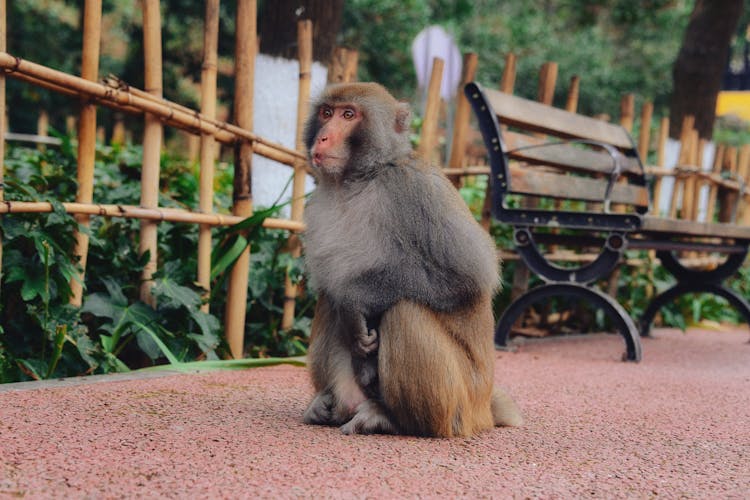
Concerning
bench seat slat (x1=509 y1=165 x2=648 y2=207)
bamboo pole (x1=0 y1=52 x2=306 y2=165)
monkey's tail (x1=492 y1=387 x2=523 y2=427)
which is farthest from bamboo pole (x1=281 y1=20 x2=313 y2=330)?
monkey's tail (x1=492 y1=387 x2=523 y2=427)

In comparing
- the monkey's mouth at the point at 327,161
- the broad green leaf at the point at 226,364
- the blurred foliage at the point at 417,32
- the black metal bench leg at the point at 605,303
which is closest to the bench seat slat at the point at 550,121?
the black metal bench leg at the point at 605,303

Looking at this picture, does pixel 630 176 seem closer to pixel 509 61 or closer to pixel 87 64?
pixel 509 61

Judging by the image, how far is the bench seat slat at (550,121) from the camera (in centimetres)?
485

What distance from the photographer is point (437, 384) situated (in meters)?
2.50

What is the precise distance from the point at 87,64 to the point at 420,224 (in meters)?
1.75

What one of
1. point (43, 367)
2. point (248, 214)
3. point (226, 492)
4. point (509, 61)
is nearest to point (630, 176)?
point (509, 61)

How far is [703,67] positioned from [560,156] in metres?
5.66

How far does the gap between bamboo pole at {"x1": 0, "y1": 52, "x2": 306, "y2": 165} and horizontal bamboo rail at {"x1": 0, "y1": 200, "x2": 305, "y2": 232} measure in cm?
38

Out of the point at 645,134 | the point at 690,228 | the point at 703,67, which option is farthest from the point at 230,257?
the point at 703,67

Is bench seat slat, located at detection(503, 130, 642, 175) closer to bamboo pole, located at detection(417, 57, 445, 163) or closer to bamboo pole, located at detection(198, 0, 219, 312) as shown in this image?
bamboo pole, located at detection(417, 57, 445, 163)

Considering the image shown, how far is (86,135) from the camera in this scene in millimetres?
3428

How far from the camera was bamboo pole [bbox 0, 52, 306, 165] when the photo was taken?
3115mm

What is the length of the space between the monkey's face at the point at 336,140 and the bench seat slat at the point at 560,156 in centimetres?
212

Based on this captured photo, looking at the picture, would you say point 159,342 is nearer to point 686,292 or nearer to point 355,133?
point 355,133
